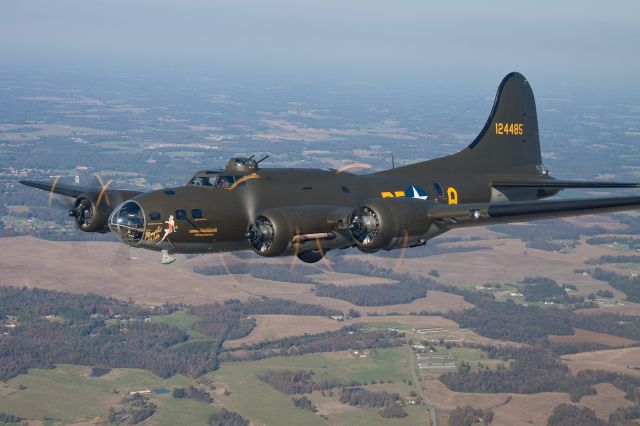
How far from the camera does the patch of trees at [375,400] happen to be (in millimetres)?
90312

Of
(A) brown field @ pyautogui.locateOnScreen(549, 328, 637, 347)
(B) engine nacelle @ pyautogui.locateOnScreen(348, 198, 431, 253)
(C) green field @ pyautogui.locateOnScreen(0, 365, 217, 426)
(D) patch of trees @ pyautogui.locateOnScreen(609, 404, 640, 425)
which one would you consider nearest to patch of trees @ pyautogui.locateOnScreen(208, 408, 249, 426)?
(C) green field @ pyautogui.locateOnScreen(0, 365, 217, 426)

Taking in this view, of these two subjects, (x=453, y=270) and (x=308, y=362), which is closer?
(x=308, y=362)

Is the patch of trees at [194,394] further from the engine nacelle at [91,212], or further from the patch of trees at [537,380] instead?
the engine nacelle at [91,212]

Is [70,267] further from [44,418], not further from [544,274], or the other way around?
[544,274]

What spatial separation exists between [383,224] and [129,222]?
9313 mm

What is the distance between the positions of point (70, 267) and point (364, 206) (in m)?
113

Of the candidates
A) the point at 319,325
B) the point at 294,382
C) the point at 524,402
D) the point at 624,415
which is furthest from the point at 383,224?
the point at 319,325

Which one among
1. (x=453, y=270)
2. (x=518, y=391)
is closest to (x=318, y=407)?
(x=518, y=391)

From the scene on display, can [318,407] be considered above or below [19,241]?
below

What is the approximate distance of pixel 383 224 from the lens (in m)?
33.9

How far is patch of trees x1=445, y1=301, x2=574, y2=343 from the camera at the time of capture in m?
117

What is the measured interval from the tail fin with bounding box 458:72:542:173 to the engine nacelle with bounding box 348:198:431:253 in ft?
Answer: 44.5

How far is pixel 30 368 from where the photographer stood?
4043 inches

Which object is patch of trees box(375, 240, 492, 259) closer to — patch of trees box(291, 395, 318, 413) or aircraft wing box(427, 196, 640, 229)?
patch of trees box(291, 395, 318, 413)
